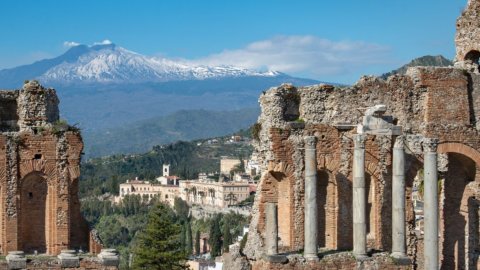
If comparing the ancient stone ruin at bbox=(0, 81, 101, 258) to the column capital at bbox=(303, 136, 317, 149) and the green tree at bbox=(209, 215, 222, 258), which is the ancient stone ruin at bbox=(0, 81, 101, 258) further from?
the green tree at bbox=(209, 215, 222, 258)

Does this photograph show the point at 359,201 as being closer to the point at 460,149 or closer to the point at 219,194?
the point at 460,149

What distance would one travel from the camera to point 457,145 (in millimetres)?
28750

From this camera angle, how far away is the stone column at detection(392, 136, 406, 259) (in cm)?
2623

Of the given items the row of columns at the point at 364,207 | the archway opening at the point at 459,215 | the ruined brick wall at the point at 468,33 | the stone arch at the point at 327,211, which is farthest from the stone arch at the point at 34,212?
the ruined brick wall at the point at 468,33

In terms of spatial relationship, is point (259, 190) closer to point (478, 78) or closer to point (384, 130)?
point (384, 130)

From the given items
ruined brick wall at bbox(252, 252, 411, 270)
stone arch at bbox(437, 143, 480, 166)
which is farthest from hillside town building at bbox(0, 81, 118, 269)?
stone arch at bbox(437, 143, 480, 166)

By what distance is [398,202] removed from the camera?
86.4 ft

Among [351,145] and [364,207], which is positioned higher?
[351,145]

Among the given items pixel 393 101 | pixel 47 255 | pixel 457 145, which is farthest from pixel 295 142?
pixel 47 255

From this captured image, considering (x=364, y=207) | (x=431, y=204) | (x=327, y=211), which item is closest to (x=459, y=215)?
(x=431, y=204)

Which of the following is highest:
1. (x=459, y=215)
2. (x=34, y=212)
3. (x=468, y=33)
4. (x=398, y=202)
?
(x=468, y=33)

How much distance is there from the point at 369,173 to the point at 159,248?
69.3ft

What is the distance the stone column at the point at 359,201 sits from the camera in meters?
26.0

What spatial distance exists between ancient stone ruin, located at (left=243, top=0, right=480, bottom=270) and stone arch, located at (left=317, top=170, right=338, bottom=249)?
4cm
